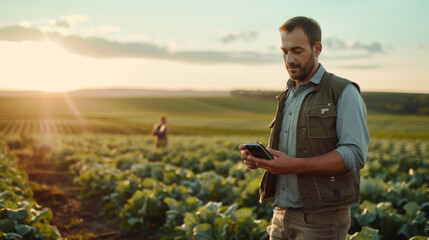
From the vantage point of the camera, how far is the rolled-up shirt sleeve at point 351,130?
2332mm

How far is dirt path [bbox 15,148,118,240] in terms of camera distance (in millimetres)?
6840

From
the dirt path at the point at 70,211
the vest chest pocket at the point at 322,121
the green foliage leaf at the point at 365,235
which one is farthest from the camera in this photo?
the dirt path at the point at 70,211

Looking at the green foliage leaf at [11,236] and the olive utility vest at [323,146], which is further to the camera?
the green foliage leaf at [11,236]

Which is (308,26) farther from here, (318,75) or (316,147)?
(316,147)

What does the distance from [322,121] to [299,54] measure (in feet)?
1.57

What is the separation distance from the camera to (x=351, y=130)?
7.69 ft

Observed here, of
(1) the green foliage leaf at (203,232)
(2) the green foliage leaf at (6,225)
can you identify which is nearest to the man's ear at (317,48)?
(1) the green foliage leaf at (203,232)

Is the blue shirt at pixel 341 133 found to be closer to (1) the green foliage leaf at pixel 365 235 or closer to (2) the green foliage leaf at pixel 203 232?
(1) the green foliage leaf at pixel 365 235

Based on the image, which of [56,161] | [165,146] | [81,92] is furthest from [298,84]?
[81,92]

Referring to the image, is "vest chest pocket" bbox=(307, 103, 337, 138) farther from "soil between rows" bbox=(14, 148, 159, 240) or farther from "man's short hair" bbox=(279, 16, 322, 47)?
"soil between rows" bbox=(14, 148, 159, 240)

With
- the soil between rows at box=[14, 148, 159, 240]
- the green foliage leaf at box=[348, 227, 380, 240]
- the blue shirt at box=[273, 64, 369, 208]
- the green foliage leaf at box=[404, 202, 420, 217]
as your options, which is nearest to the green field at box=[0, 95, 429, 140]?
the soil between rows at box=[14, 148, 159, 240]

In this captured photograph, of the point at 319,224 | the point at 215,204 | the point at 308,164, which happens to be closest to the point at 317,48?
the point at 308,164

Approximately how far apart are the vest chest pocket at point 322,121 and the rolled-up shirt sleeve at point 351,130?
0.05 m

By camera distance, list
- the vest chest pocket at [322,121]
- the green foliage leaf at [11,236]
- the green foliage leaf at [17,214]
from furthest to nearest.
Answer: the green foliage leaf at [17,214], the green foliage leaf at [11,236], the vest chest pocket at [322,121]
